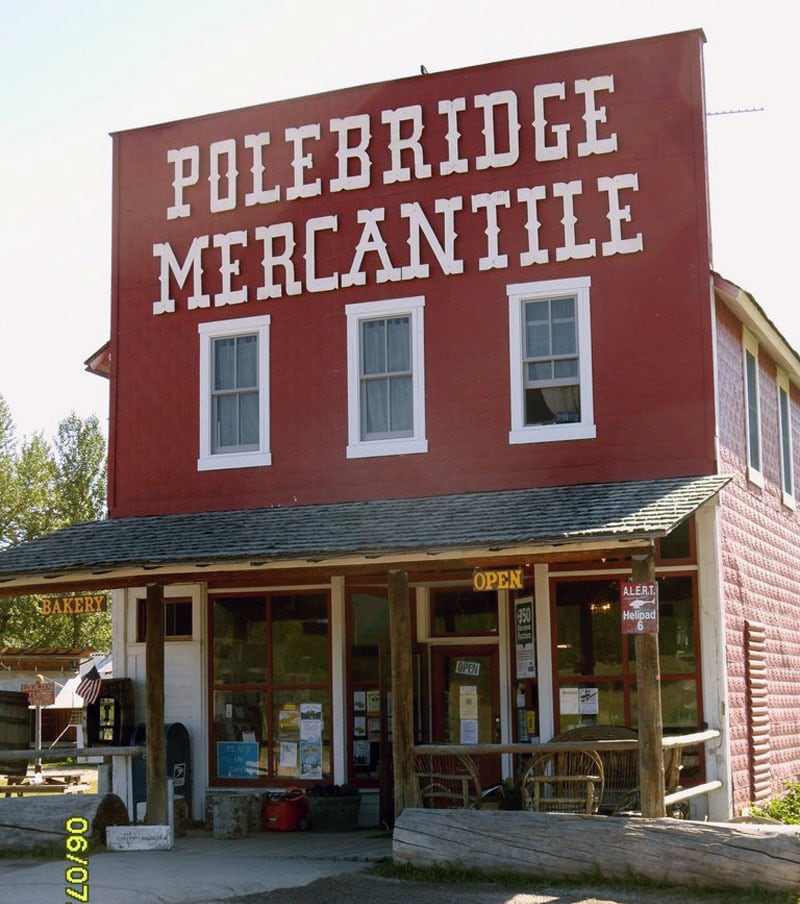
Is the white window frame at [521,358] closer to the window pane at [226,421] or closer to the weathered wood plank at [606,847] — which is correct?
the window pane at [226,421]

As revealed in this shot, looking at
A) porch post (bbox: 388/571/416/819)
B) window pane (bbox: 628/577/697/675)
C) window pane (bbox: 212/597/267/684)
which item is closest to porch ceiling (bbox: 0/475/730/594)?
porch post (bbox: 388/571/416/819)

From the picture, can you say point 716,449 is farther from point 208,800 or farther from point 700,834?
point 208,800

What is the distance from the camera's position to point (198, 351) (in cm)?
1750

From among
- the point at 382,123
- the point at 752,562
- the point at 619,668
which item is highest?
the point at 382,123

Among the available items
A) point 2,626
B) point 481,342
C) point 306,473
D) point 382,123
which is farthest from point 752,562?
point 2,626

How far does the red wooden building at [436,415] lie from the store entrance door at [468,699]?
37mm

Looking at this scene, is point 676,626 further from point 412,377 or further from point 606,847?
point 412,377

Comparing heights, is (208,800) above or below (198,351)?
below

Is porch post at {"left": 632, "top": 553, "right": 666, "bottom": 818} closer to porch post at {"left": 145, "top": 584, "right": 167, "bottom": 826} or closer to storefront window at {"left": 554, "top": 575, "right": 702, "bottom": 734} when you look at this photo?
storefront window at {"left": 554, "top": 575, "right": 702, "bottom": 734}

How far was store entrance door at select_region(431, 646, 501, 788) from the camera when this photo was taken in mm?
16328

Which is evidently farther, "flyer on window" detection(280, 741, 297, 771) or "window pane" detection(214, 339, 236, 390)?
"window pane" detection(214, 339, 236, 390)

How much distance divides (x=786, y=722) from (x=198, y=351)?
839 centimetres
